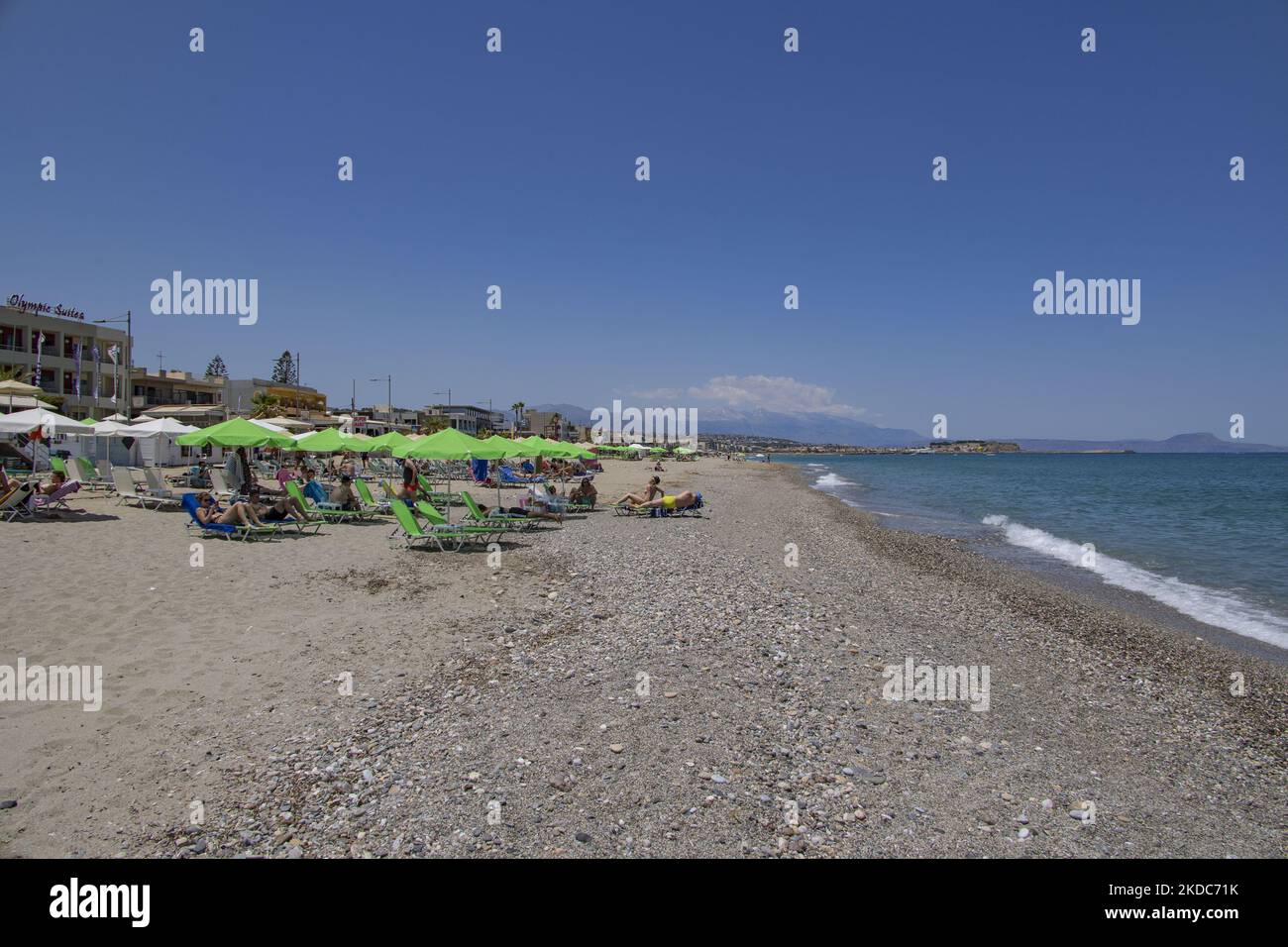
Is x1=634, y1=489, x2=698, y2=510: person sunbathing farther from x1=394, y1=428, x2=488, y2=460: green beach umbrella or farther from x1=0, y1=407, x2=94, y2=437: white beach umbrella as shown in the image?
x1=0, y1=407, x2=94, y2=437: white beach umbrella

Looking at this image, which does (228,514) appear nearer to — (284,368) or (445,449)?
(445,449)

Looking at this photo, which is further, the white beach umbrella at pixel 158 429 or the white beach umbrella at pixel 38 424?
the white beach umbrella at pixel 158 429

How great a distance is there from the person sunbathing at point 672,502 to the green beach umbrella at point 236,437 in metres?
9.19

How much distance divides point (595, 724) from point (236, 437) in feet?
41.2

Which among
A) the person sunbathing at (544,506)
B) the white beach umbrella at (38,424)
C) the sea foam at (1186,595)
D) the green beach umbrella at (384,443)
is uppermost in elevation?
the white beach umbrella at (38,424)

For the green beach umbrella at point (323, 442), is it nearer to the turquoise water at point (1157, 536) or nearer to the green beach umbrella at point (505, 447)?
the green beach umbrella at point (505, 447)

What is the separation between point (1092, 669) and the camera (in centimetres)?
758

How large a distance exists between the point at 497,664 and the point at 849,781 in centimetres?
346

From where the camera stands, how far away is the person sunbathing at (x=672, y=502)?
18.9 metres

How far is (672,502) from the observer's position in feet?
63.1

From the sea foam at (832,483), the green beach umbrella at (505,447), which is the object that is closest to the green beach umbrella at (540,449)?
the green beach umbrella at (505,447)
